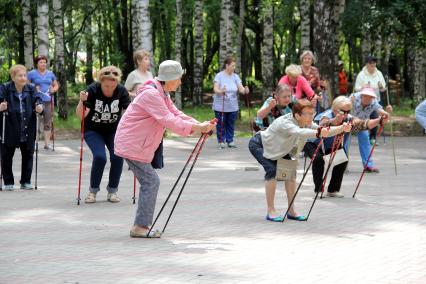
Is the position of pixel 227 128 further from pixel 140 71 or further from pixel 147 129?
pixel 147 129

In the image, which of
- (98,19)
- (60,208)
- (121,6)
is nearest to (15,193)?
(60,208)

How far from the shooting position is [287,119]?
33.4 feet

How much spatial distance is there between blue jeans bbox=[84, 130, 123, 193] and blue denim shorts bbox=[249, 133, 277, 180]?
1694mm

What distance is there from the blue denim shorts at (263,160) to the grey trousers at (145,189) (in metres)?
1.65

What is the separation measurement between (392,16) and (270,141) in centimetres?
1413

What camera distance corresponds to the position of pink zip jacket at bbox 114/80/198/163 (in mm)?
8953

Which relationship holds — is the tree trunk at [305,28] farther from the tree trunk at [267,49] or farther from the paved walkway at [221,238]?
the paved walkway at [221,238]

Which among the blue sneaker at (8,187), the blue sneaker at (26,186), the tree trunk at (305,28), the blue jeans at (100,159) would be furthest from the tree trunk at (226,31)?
the blue jeans at (100,159)

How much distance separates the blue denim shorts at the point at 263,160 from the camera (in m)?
10.4

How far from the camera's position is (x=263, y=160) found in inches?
421

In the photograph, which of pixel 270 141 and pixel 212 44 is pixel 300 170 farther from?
pixel 212 44

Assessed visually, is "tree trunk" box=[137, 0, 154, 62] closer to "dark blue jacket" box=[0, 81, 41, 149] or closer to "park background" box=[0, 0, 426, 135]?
"park background" box=[0, 0, 426, 135]

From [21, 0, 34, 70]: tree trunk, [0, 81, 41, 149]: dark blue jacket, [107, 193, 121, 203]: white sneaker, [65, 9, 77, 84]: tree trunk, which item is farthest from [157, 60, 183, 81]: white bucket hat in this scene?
[65, 9, 77, 84]: tree trunk

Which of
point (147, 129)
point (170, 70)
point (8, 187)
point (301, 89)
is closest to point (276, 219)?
point (147, 129)
